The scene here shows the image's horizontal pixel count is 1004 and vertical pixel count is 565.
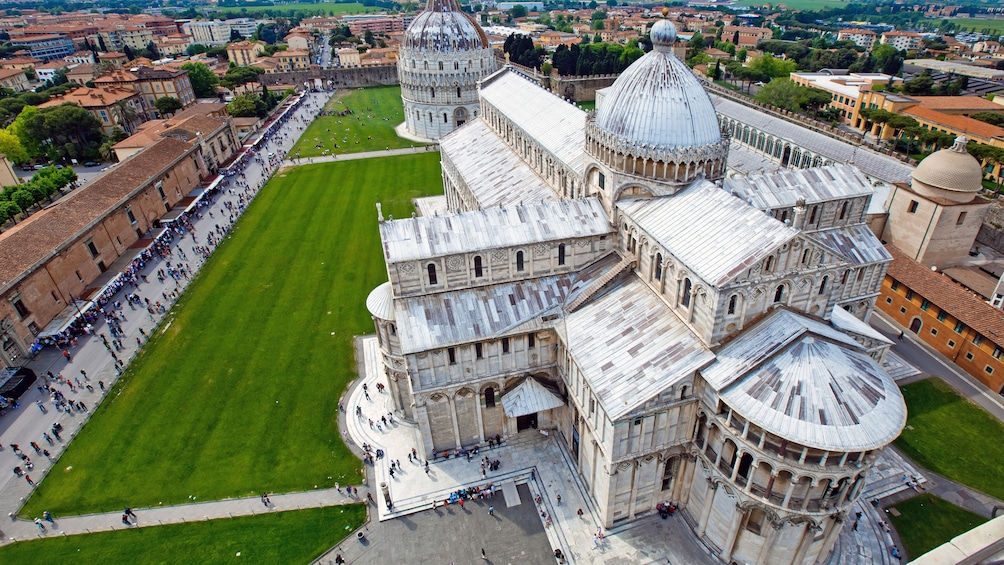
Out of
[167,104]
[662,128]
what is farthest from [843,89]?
[167,104]

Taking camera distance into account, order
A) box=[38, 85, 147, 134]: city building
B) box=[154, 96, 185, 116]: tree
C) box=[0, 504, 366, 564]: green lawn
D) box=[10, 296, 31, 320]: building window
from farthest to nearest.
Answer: box=[154, 96, 185, 116]: tree → box=[38, 85, 147, 134]: city building → box=[10, 296, 31, 320]: building window → box=[0, 504, 366, 564]: green lawn

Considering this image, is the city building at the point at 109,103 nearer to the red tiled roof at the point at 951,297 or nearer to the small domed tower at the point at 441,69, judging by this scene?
the small domed tower at the point at 441,69

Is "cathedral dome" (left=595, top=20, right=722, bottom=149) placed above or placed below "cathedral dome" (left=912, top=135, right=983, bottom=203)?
above

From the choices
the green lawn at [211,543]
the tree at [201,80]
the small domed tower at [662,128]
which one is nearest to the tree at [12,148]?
the tree at [201,80]

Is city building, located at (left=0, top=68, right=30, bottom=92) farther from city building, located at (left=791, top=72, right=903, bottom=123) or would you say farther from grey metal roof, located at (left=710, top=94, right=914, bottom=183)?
city building, located at (left=791, top=72, right=903, bottom=123)

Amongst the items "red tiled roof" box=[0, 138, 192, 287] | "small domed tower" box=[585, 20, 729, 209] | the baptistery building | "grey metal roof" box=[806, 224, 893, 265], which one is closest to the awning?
the baptistery building

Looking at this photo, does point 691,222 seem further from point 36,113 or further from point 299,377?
point 36,113

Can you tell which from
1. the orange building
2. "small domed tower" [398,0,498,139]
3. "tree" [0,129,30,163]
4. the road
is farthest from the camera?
"small domed tower" [398,0,498,139]
